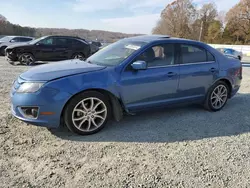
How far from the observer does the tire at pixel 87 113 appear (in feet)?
10.4

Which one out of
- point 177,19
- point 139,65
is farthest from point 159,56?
point 177,19

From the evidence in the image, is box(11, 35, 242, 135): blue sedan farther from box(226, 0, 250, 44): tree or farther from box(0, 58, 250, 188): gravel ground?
box(226, 0, 250, 44): tree

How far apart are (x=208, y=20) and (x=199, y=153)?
57.4 metres

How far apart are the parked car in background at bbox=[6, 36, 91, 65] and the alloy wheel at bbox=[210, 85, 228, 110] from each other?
853 centimetres

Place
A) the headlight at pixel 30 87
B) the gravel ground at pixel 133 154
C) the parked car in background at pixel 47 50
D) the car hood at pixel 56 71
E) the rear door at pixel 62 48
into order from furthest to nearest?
the rear door at pixel 62 48
the parked car in background at pixel 47 50
the car hood at pixel 56 71
the headlight at pixel 30 87
the gravel ground at pixel 133 154

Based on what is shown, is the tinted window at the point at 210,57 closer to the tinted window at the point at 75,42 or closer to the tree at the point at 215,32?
the tinted window at the point at 75,42

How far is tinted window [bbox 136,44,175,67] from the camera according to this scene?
3.68 m

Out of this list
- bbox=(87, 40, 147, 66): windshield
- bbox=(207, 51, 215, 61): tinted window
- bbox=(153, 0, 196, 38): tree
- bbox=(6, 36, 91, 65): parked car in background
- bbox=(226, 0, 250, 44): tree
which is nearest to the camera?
bbox=(87, 40, 147, 66): windshield

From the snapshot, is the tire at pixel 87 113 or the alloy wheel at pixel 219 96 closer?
the tire at pixel 87 113

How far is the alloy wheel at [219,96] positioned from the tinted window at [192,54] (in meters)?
0.72

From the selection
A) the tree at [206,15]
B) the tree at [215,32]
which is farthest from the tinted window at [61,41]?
the tree at [206,15]

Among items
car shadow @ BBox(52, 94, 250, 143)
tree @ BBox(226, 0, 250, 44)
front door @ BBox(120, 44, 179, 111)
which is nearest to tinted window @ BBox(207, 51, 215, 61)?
front door @ BBox(120, 44, 179, 111)

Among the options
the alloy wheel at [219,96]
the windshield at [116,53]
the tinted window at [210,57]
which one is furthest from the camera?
the alloy wheel at [219,96]

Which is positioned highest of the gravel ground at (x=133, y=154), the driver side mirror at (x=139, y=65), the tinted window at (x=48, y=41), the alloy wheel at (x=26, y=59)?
the tinted window at (x=48, y=41)
